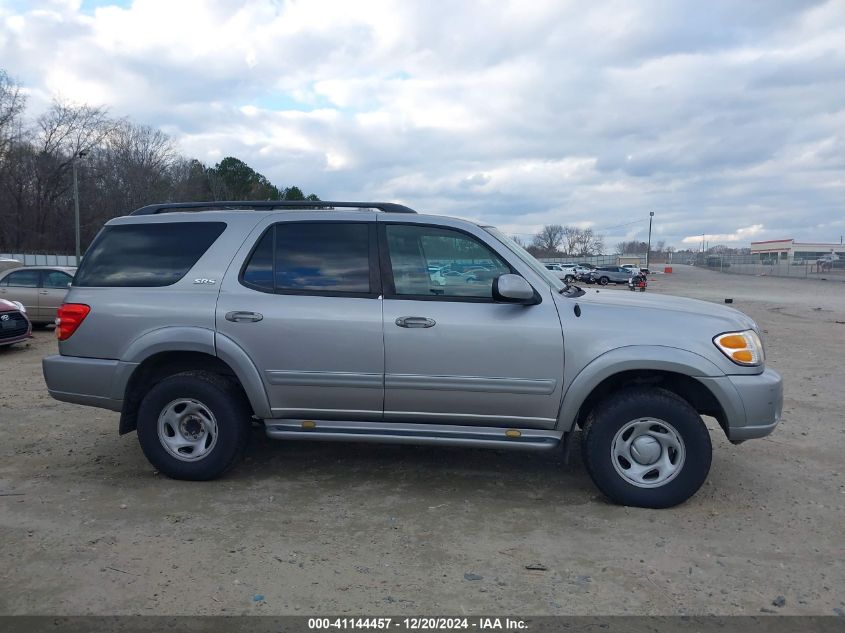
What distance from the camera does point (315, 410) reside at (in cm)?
465

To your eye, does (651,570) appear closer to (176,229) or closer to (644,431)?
(644,431)

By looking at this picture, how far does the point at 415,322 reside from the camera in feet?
14.5

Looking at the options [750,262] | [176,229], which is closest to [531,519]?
[176,229]

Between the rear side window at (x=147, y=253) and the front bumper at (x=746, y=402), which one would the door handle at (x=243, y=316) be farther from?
the front bumper at (x=746, y=402)

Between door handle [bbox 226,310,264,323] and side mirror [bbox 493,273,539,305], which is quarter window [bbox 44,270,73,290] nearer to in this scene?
door handle [bbox 226,310,264,323]

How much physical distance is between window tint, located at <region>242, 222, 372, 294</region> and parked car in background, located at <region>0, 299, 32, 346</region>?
8065 millimetres

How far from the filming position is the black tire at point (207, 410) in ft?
15.3

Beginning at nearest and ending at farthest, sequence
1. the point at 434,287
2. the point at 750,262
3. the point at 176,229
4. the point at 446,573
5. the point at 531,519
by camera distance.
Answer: the point at 446,573 < the point at 531,519 < the point at 434,287 < the point at 176,229 < the point at 750,262

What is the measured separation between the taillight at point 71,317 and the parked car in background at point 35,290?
9567mm

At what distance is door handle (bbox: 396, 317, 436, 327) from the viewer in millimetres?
4414

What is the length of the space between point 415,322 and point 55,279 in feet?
39.2

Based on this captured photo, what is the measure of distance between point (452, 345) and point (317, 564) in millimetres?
1610

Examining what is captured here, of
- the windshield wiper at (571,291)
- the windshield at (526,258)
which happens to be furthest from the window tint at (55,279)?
the windshield wiper at (571,291)

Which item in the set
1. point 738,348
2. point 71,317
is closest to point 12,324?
point 71,317
